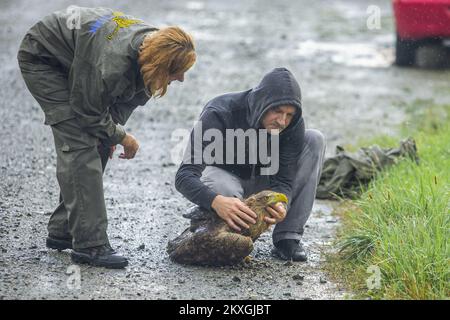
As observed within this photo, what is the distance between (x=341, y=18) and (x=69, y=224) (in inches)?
451

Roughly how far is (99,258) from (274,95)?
134 centimetres

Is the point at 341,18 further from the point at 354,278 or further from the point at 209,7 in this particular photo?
the point at 354,278

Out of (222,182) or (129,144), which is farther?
(222,182)

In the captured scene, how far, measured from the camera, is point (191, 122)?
31.7 feet

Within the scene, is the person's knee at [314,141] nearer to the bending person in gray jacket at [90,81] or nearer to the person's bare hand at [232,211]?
the person's bare hand at [232,211]

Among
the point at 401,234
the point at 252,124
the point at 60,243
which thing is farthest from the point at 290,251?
the point at 60,243

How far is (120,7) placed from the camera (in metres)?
16.1

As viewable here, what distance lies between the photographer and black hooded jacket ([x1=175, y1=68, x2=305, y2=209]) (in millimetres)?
5426

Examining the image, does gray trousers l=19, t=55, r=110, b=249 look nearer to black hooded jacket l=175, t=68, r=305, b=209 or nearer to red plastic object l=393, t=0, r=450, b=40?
black hooded jacket l=175, t=68, r=305, b=209

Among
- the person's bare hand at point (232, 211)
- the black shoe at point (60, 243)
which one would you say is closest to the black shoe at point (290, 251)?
the person's bare hand at point (232, 211)

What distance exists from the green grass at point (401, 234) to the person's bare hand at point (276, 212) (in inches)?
19.9

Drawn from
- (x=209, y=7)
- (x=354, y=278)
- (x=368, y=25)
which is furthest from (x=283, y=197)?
(x=209, y=7)

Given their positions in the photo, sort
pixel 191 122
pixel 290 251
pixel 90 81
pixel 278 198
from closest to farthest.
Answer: pixel 90 81 < pixel 278 198 < pixel 290 251 < pixel 191 122

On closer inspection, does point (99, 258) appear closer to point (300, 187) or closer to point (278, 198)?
point (278, 198)
